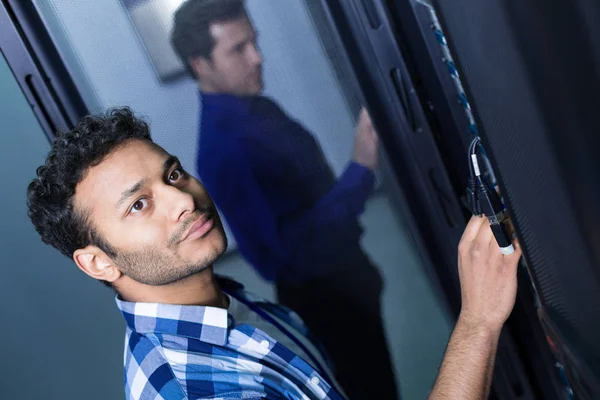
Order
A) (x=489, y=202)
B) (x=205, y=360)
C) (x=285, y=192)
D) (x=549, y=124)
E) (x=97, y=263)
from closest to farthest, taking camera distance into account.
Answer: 1. (x=549, y=124)
2. (x=489, y=202)
3. (x=205, y=360)
4. (x=97, y=263)
5. (x=285, y=192)

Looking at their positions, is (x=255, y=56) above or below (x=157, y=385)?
above

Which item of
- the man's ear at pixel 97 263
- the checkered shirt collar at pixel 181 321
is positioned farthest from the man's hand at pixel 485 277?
the man's ear at pixel 97 263

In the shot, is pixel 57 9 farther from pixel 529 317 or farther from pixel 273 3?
pixel 529 317

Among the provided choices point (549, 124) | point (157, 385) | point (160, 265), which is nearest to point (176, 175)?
point (160, 265)

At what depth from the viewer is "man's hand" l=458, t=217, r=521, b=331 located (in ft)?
3.15

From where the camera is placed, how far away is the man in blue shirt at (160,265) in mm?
1071

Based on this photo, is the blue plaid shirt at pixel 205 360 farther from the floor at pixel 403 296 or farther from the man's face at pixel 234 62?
the man's face at pixel 234 62

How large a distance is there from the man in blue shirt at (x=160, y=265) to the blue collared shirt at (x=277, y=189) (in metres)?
0.13

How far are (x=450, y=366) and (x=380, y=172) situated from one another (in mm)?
428

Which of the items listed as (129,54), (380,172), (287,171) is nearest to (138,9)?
(129,54)

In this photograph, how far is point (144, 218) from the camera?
1.18m

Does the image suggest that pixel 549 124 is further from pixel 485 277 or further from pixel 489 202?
pixel 485 277

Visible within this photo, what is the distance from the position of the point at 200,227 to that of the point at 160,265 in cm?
10

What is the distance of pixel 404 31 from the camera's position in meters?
1.18
